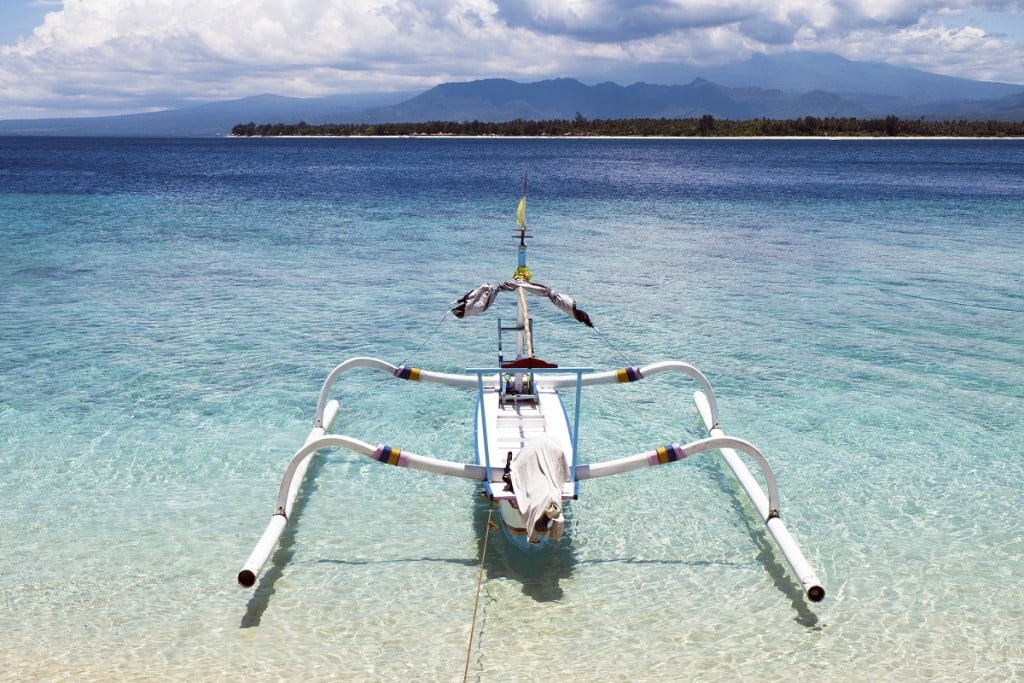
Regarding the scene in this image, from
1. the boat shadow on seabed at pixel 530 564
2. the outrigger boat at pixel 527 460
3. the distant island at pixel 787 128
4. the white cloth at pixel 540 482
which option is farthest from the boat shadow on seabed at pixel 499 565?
the distant island at pixel 787 128

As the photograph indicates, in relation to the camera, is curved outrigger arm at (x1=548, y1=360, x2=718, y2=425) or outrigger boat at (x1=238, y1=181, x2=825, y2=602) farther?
curved outrigger arm at (x1=548, y1=360, x2=718, y2=425)

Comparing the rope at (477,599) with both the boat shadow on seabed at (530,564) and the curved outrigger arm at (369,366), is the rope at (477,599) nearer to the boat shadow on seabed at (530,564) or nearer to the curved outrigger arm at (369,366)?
the boat shadow on seabed at (530,564)

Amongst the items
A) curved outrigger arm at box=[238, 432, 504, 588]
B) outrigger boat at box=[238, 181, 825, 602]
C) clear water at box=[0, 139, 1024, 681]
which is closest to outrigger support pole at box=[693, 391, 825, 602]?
outrigger boat at box=[238, 181, 825, 602]

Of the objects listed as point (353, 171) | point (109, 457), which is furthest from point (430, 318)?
point (353, 171)

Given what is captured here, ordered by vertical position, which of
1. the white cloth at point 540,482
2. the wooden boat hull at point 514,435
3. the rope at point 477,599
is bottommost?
the rope at point 477,599

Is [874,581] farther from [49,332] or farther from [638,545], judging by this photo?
[49,332]

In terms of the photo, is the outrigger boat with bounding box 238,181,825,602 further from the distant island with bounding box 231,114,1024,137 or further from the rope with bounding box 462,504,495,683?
the distant island with bounding box 231,114,1024,137

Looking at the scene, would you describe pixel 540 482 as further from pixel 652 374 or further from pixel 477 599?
pixel 652 374
